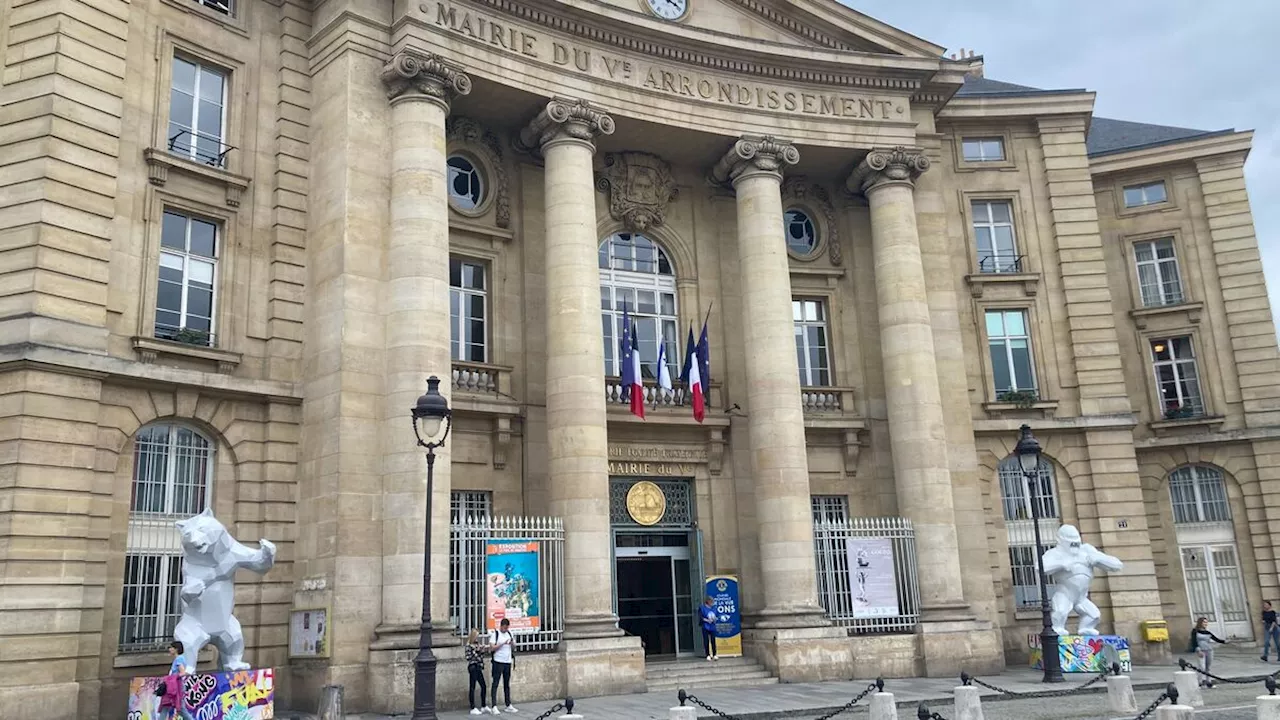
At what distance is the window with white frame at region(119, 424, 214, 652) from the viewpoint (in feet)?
56.7

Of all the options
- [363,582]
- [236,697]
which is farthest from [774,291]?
[236,697]

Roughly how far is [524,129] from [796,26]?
308 inches

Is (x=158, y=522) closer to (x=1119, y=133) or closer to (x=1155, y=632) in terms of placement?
(x=1155, y=632)

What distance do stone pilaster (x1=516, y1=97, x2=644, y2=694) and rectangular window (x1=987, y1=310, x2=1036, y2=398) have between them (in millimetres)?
12010

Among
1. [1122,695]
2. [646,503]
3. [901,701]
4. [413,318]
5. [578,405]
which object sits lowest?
[901,701]

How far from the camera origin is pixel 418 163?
2000 centimetres

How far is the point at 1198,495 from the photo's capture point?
102 feet

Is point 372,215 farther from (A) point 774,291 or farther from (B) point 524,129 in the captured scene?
(A) point 774,291

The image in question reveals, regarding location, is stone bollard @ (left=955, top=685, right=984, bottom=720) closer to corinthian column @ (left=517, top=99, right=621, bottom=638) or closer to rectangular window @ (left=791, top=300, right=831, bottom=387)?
corinthian column @ (left=517, top=99, right=621, bottom=638)

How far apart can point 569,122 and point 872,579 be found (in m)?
12.1

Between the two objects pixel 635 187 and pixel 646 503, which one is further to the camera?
pixel 635 187

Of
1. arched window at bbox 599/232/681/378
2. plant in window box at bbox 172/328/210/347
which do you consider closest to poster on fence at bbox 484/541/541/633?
arched window at bbox 599/232/681/378

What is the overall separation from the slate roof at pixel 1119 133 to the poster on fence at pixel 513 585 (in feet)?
68.6

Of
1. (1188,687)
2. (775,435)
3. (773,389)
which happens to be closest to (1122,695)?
(1188,687)
